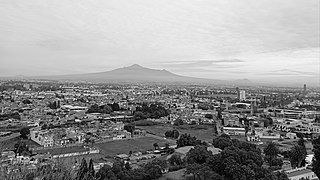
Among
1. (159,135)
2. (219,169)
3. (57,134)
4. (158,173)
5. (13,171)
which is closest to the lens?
(13,171)

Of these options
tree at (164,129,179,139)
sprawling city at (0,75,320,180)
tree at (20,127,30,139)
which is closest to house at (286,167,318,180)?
sprawling city at (0,75,320,180)

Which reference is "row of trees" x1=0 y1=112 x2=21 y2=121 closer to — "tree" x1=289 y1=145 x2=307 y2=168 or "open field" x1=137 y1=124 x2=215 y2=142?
"open field" x1=137 y1=124 x2=215 y2=142

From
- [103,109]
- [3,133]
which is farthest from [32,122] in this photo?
[103,109]

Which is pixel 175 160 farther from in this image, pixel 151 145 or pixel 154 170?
pixel 151 145

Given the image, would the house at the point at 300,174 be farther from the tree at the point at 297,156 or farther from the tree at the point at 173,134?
the tree at the point at 173,134

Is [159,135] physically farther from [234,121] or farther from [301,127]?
[301,127]

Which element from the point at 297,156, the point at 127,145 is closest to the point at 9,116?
the point at 127,145
